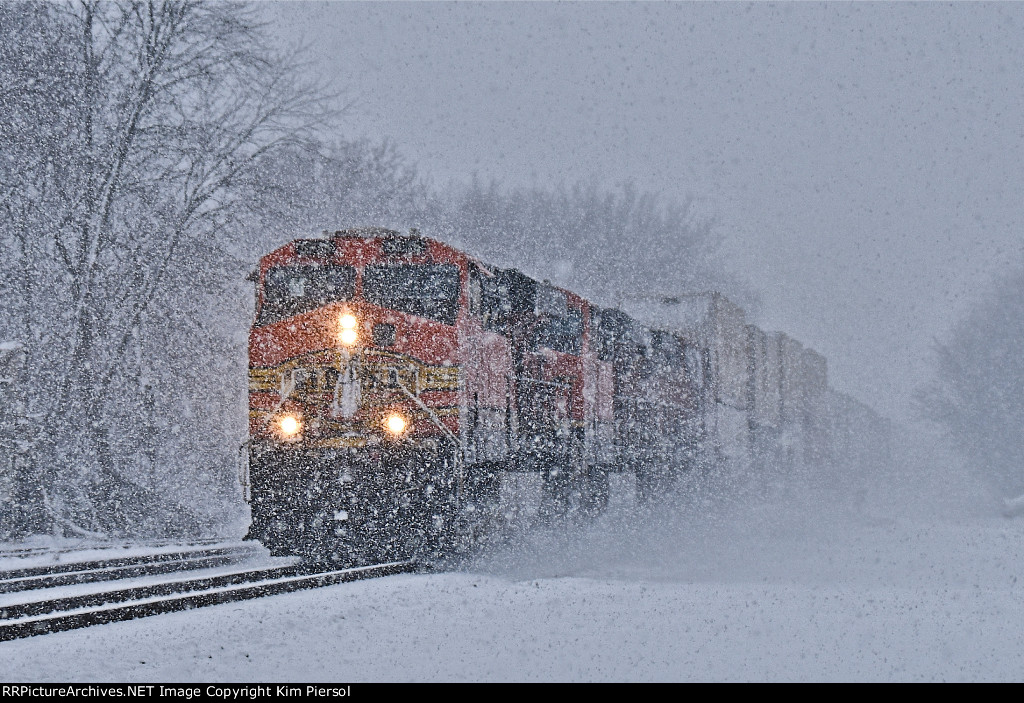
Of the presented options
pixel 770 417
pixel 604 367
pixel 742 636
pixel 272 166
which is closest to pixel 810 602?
pixel 742 636

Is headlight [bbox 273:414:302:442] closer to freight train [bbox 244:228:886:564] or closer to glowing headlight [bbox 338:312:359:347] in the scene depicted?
freight train [bbox 244:228:886:564]

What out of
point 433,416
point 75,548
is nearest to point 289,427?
point 433,416

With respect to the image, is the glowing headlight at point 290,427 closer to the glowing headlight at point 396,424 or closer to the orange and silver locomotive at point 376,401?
the orange and silver locomotive at point 376,401

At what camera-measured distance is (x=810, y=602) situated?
6.37m

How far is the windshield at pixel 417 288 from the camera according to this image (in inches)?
324

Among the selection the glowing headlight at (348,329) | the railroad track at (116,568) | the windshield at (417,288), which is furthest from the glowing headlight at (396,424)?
the railroad track at (116,568)

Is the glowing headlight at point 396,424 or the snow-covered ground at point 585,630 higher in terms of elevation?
the glowing headlight at point 396,424

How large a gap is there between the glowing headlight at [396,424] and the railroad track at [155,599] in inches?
46.5

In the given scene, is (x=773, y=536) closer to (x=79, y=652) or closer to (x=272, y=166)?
(x=79, y=652)

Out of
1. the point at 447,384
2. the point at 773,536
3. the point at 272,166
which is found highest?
the point at 272,166

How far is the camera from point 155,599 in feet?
20.0

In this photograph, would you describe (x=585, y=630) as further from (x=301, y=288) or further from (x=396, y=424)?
(x=301, y=288)

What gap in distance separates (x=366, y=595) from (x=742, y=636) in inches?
102

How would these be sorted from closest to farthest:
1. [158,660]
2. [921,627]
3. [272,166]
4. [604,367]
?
[158,660], [921,627], [604,367], [272,166]
